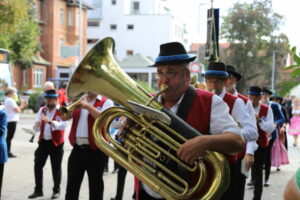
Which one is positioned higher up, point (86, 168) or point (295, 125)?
point (86, 168)

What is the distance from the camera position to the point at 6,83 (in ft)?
39.0

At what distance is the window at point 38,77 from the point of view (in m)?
39.6

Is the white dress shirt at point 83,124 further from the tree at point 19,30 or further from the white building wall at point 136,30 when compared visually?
the white building wall at point 136,30

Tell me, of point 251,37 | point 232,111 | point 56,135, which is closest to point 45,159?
point 56,135

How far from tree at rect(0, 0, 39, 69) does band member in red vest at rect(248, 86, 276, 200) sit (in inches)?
624

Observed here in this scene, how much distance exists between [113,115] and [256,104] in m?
3.83

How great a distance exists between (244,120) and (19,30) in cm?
2513

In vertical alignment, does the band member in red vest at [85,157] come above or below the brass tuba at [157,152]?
below

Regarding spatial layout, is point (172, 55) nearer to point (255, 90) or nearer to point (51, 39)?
point (255, 90)

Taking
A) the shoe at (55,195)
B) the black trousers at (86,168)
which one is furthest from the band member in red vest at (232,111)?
the shoe at (55,195)

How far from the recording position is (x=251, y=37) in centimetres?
4700

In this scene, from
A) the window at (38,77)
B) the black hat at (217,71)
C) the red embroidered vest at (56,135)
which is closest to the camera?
the black hat at (217,71)

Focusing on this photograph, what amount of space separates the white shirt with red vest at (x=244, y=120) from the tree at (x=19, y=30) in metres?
17.2

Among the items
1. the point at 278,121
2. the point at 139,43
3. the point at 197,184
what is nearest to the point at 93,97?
the point at 197,184
